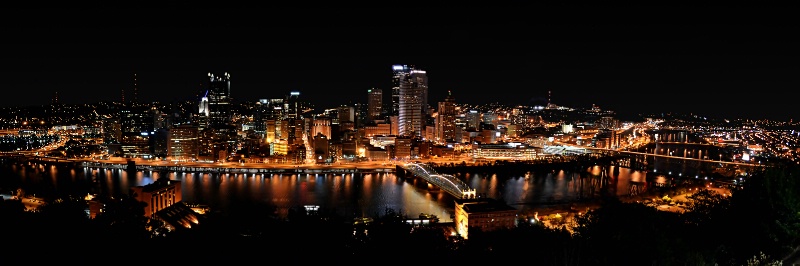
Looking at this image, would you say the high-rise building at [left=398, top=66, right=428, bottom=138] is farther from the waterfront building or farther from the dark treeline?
the dark treeline

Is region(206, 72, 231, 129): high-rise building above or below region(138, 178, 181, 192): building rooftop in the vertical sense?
above

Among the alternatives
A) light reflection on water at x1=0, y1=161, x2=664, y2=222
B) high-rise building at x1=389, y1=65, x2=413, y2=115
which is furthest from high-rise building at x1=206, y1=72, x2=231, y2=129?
light reflection on water at x1=0, y1=161, x2=664, y2=222

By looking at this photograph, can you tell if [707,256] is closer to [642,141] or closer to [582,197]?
[582,197]

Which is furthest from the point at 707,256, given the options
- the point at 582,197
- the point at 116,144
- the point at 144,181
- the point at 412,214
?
the point at 116,144

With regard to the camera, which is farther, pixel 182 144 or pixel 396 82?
pixel 396 82

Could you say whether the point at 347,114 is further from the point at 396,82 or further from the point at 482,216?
the point at 482,216

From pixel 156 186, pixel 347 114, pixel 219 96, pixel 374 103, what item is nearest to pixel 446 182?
pixel 156 186
